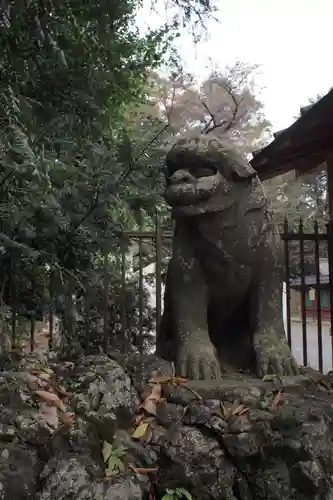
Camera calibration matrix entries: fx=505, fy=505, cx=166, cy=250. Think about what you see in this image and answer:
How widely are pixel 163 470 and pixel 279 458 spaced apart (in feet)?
1.51

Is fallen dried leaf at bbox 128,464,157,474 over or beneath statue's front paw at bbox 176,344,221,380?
beneath

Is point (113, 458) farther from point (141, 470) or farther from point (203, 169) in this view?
point (203, 169)

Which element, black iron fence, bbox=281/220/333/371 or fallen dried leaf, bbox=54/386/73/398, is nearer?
fallen dried leaf, bbox=54/386/73/398

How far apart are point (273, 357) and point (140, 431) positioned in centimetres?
88

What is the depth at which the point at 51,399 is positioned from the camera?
71.9 inches

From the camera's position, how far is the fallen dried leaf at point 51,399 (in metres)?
1.82

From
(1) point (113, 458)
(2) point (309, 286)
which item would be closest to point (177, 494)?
(1) point (113, 458)

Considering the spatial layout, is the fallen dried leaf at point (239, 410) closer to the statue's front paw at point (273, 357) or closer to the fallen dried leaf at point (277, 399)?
the fallen dried leaf at point (277, 399)

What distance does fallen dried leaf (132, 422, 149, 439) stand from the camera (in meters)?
1.97

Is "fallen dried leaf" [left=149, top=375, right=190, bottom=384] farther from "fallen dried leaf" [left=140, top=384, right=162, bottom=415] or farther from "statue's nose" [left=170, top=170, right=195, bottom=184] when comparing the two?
"statue's nose" [left=170, top=170, right=195, bottom=184]

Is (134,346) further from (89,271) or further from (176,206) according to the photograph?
(176,206)

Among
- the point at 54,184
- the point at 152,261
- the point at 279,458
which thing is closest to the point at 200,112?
the point at 152,261

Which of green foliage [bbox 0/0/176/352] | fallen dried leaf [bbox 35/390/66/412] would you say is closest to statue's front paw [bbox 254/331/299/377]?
fallen dried leaf [bbox 35/390/66/412]

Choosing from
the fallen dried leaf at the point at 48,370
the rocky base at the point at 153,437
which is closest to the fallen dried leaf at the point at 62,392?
the rocky base at the point at 153,437
